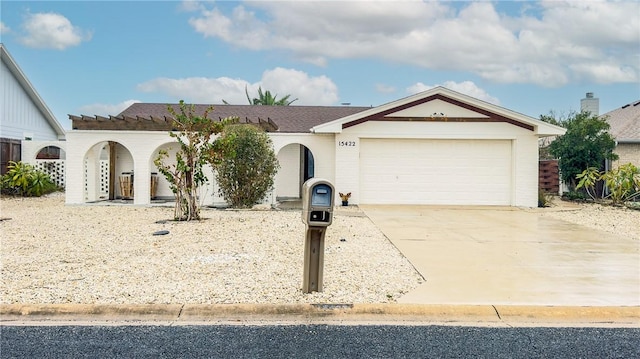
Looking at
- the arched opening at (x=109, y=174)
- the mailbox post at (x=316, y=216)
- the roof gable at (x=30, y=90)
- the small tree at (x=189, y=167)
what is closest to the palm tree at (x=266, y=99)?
the roof gable at (x=30, y=90)

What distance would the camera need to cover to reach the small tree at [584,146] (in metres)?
18.1

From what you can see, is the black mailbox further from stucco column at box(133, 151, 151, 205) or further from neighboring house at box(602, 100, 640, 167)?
neighboring house at box(602, 100, 640, 167)

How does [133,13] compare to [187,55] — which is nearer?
[133,13]

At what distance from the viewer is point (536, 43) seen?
19.5 metres

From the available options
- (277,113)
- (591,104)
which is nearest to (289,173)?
(277,113)

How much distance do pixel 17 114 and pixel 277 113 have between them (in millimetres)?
11873

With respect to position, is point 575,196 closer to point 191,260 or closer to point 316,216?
point 191,260

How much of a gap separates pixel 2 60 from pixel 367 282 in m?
22.4

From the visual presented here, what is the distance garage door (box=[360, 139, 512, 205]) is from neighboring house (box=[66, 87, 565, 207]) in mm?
32

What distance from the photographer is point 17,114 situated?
78.3ft

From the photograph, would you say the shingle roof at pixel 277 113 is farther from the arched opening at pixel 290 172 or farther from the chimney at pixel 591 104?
the chimney at pixel 591 104

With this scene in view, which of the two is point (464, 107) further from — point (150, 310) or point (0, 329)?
point (0, 329)

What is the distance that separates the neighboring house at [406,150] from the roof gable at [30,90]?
876cm

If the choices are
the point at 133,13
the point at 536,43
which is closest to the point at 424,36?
the point at 536,43
